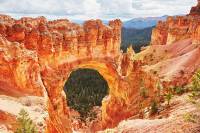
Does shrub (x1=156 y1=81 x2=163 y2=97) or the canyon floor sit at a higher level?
the canyon floor

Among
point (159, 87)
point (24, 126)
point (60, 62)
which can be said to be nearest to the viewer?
point (24, 126)

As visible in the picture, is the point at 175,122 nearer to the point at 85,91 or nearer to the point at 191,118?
the point at 191,118

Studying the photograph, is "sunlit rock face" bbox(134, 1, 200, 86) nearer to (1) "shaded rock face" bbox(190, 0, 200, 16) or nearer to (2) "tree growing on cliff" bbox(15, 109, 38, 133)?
(1) "shaded rock face" bbox(190, 0, 200, 16)

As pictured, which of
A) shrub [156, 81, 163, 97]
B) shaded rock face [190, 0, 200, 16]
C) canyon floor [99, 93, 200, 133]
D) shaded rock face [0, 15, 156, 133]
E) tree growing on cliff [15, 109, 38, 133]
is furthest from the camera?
shaded rock face [190, 0, 200, 16]

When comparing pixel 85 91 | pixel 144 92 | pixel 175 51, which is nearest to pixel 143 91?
pixel 144 92

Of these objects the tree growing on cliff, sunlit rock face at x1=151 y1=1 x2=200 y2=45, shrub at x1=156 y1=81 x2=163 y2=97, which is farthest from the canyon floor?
sunlit rock face at x1=151 y1=1 x2=200 y2=45

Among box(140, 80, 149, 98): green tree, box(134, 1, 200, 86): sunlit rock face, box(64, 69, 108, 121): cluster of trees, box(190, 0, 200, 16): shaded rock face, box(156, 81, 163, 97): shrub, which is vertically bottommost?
box(64, 69, 108, 121): cluster of trees

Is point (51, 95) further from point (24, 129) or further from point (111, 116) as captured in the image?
point (24, 129)
